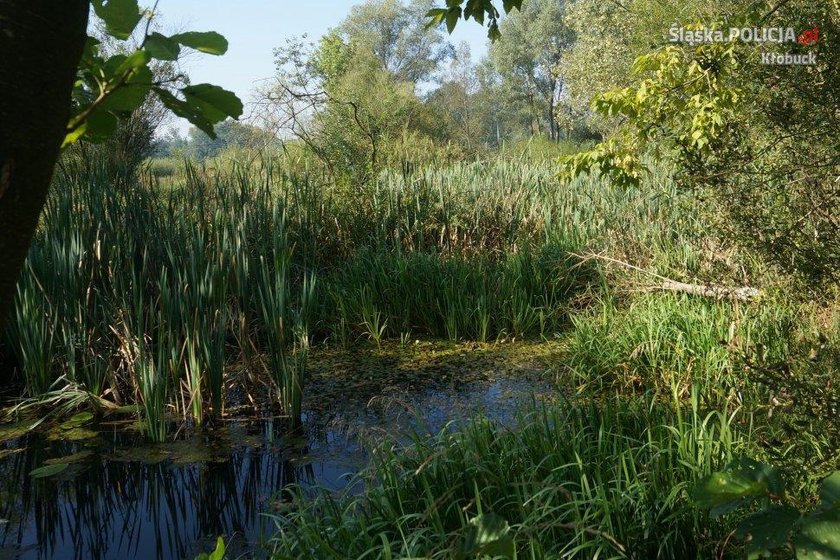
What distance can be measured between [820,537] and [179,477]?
2890 millimetres

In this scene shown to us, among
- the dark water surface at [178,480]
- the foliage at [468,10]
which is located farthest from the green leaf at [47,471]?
the foliage at [468,10]

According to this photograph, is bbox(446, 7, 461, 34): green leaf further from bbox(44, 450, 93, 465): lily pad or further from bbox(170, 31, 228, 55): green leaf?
bbox(44, 450, 93, 465): lily pad

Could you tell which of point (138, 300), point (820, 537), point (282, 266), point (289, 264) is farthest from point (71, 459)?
point (820, 537)

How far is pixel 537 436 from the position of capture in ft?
8.98

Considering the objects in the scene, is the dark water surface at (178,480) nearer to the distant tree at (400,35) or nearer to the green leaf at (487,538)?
the green leaf at (487,538)

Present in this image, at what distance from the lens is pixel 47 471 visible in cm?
323

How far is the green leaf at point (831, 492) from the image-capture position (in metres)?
1.04

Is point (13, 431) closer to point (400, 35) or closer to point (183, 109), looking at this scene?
point (183, 109)

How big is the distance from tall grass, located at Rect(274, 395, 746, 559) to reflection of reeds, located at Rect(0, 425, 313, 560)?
0.49m

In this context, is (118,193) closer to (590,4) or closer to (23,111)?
(23,111)

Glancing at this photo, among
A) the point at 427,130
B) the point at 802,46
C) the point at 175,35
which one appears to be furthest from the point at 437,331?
the point at 427,130

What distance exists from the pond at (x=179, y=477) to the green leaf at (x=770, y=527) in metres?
1.77

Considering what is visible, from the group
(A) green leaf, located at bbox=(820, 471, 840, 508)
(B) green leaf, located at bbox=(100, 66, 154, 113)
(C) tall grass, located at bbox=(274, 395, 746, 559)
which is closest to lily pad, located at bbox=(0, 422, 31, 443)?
(C) tall grass, located at bbox=(274, 395, 746, 559)

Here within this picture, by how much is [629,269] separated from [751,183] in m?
2.53
